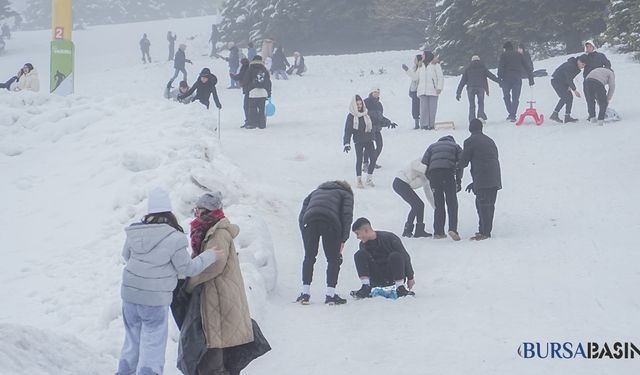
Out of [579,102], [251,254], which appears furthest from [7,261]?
[579,102]

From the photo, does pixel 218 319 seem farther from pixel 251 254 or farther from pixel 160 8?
pixel 160 8

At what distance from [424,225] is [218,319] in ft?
23.4

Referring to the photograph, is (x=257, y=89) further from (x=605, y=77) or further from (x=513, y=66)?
(x=605, y=77)

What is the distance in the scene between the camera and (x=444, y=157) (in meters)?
12.2

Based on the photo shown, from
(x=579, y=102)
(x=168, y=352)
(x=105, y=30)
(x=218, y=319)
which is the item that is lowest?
(x=168, y=352)

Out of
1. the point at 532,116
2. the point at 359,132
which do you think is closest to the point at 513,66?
the point at 532,116

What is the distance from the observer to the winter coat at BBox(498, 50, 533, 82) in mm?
19406

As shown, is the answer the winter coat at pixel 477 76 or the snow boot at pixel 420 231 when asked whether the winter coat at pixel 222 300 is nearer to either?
the snow boot at pixel 420 231

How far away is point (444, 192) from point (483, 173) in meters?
0.68

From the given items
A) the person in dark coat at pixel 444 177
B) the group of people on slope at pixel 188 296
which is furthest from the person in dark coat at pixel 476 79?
the group of people on slope at pixel 188 296

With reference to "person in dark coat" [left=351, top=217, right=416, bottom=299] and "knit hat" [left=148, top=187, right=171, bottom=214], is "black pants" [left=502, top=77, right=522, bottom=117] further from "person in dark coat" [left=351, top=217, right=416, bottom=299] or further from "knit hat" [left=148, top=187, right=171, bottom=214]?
"knit hat" [left=148, top=187, right=171, bottom=214]

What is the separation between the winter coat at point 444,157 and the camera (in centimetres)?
1220

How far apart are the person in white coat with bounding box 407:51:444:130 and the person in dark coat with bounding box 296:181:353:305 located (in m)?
10.7

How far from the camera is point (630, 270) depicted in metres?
9.70
